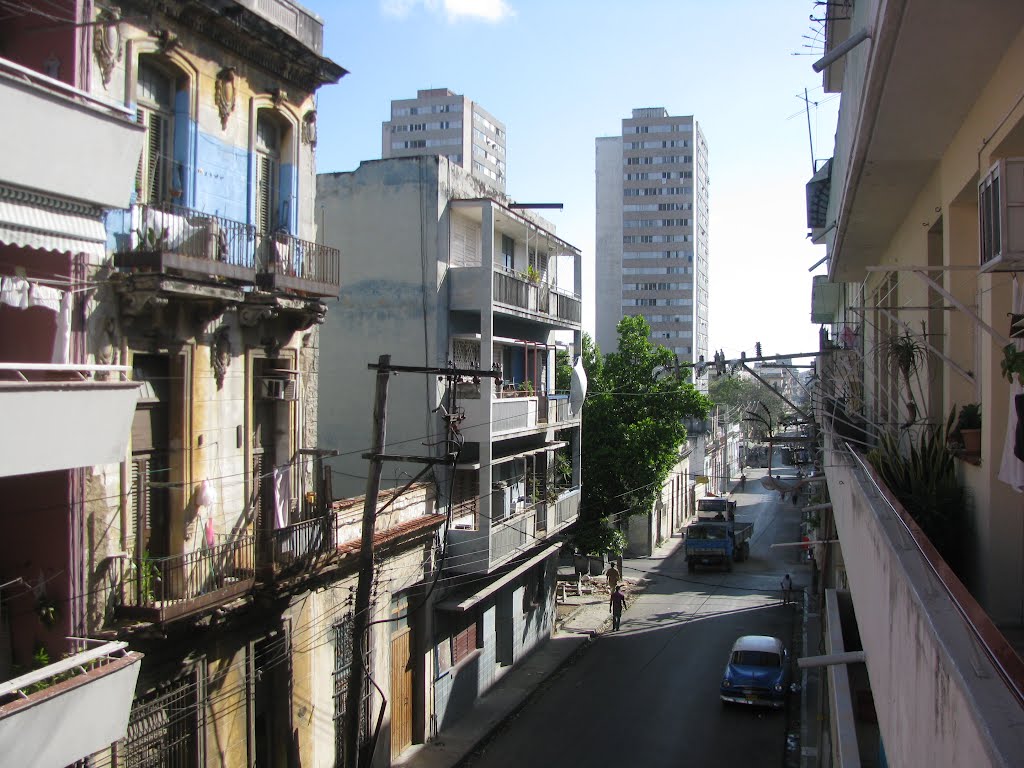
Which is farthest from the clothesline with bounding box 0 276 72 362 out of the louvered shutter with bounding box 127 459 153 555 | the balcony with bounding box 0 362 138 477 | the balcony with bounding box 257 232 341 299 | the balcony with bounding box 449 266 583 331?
the balcony with bounding box 449 266 583 331

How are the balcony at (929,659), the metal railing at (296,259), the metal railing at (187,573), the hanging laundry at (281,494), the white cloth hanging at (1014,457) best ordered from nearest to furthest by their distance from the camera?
the balcony at (929,659) → the white cloth hanging at (1014,457) → the metal railing at (187,573) → the metal railing at (296,259) → the hanging laundry at (281,494)

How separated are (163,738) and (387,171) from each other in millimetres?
13170

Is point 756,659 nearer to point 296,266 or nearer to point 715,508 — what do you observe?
point 296,266

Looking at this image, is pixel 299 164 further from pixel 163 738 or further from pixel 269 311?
pixel 163 738

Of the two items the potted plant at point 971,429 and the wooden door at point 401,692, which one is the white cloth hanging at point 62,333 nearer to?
the potted plant at point 971,429

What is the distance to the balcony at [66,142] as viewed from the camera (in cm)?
718

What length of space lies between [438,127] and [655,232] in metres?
31.3

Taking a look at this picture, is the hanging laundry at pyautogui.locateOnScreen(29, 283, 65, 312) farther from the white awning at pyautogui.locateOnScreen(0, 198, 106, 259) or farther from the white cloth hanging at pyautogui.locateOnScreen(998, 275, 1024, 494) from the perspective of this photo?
the white cloth hanging at pyautogui.locateOnScreen(998, 275, 1024, 494)

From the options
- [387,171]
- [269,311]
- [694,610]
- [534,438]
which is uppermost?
[387,171]

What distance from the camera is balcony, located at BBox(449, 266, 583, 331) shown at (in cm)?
2055

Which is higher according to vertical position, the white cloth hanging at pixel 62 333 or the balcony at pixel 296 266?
the balcony at pixel 296 266

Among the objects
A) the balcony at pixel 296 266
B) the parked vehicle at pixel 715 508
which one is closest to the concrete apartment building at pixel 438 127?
the parked vehicle at pixel 715 508

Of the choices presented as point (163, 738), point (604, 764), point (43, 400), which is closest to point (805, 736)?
point (604, 764)

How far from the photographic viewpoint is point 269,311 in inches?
508
